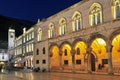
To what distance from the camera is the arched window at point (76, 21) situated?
107ft

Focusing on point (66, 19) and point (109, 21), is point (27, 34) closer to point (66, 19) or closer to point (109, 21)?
point (66, 19)

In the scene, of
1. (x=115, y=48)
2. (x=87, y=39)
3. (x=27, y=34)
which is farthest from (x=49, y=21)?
(x=27, y=34)

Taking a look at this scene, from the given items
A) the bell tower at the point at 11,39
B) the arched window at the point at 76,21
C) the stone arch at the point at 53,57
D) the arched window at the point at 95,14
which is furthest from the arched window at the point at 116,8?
the bell tower at the point at 11,39

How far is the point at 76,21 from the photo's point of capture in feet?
110

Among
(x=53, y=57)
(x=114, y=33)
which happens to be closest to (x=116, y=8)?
(x=114, y=33)

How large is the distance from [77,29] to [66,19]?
3.62m

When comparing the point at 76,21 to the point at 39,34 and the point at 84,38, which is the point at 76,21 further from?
the point at 39,34

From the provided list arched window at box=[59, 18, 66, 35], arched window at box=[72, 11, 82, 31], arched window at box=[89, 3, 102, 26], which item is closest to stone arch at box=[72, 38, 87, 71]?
arched window at box=[72, 11, 82, 31]

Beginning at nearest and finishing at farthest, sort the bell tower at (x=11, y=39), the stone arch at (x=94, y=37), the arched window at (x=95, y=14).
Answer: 1. the stone arch at (x=94, y=37)
2. the arched window at (x=95, y=14)
3. the bell tower at (x=11, y=39)

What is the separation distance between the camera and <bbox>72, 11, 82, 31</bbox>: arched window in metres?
32.7

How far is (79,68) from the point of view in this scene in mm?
35094

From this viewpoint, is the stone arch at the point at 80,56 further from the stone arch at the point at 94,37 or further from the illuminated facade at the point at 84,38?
the stone arch at the point at 94,37

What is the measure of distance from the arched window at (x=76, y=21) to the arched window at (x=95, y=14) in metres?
2.68

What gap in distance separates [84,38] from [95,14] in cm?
365
